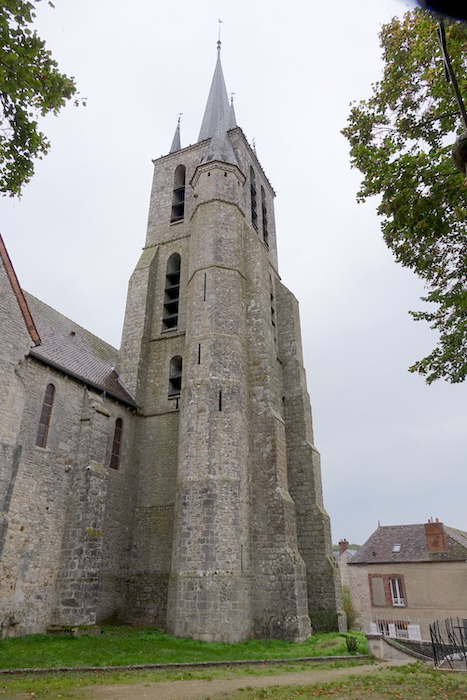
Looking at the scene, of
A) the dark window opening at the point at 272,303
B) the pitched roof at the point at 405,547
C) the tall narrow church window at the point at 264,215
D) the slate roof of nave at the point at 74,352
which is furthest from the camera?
the tall narrow church window at the point at 264,215

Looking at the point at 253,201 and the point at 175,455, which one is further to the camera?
the point at 253,201

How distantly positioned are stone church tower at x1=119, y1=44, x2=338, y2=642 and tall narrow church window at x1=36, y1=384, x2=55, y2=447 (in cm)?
428

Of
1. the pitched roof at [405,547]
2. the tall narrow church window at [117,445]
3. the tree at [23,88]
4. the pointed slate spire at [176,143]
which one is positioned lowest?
the pitched roof at [405,547]

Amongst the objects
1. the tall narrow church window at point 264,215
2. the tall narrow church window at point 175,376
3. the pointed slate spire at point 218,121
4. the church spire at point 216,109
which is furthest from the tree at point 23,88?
the church spire at point 216,109

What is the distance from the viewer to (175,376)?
19.0 m

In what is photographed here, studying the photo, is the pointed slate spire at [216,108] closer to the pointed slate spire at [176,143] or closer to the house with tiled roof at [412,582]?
the pointed slate spire at [176,143]

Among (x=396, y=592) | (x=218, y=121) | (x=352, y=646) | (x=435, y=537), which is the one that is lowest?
(x=352, y=646)

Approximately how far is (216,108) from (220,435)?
23.7m

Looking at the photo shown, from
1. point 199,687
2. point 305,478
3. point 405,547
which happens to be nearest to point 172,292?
point 305,478

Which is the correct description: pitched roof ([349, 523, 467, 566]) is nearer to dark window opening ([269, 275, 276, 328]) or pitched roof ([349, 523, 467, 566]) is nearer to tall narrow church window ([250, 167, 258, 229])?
dark window opening ([269, 275, 276, 328])

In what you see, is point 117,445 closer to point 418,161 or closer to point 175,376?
point 175,376

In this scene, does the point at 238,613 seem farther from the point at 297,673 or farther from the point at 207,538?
the point at 297,673

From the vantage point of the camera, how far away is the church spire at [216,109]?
93.0ft

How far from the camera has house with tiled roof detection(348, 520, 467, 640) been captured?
21.7 meters
